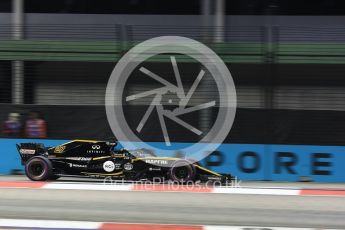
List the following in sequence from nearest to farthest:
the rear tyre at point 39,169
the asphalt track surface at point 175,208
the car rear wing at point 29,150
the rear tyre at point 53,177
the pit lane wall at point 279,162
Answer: the asphalt track surface at point 175,208
the rear tyre at point 39,169
the rear tyre at point 53,177
the car rear wing at point 29,150
the pit lane wall at point 279,162

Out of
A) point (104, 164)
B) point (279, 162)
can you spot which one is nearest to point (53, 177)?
point (104, 164)

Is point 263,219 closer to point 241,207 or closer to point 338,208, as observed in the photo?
point 241,207

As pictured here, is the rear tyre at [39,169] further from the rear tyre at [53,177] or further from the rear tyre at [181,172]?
the rear tyre at [181,172]

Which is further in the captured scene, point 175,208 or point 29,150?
point 29,150

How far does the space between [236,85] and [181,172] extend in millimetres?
3792

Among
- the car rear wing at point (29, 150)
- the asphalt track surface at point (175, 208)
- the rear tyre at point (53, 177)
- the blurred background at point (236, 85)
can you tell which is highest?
the blurred background at point (236, 85)

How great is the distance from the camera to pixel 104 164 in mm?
11586

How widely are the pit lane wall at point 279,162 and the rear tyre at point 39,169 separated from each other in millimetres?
3635

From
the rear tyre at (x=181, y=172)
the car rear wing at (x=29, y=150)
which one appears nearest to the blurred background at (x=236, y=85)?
the car rear wing at (x=29, y=150)

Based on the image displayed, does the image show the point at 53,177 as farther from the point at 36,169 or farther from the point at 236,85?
the point at 236,85

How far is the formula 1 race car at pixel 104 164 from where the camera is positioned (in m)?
11.3

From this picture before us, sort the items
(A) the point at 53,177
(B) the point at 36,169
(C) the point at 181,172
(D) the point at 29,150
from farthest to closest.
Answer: (D) the point at 29,150
(A) the point at 53,177
(B) the point at 36,169
(C) the point at 181,172

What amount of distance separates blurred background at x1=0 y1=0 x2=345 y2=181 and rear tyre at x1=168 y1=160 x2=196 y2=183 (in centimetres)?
238

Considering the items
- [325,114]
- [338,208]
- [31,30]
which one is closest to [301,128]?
[325,114]
